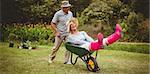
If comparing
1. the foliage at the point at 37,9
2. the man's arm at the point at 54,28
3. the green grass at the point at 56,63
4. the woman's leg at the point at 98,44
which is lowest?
the green grass at the point at 56,63

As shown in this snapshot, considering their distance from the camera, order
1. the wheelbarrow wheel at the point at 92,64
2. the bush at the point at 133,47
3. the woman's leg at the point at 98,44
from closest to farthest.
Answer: the woman's leg at the point at 98,44 → the wheelbarrow wheel at the point at 92,64 → the bush at the point at 133,47

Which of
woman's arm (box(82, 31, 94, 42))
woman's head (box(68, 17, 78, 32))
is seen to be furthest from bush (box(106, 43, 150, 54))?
woman's head (box(68, 17, 78, 32))

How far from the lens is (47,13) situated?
18.3 ft

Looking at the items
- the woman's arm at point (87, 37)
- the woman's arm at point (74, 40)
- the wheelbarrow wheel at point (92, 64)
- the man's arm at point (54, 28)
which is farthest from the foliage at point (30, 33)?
the wheelbarrow wheel at point (92, 64)

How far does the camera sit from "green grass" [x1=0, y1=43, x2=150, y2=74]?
17.9 ft

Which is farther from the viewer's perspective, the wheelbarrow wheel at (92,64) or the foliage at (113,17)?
the foliage at (113,17)

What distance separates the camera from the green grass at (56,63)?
5.45 metres

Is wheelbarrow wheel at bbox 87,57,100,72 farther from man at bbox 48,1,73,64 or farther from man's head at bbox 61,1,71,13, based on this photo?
man's head at bbox 61,1,71,13

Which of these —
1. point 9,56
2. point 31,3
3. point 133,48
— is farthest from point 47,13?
point 133,48

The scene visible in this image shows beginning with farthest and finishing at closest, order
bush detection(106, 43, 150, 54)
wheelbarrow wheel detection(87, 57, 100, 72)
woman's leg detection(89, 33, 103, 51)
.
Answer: bush detection(106, 43, 150, 54), wheelbarrow wheel detection(87, 57, 100, 72), woman's leg detection(89, 33, 103, 51)

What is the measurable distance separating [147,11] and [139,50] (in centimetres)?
39

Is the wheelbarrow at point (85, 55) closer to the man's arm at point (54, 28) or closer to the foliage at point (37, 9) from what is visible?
the man's arm at point (54, 28)

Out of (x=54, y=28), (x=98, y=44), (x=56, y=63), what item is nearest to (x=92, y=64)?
(x=98, y=44)

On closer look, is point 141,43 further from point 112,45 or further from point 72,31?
point 72,31
